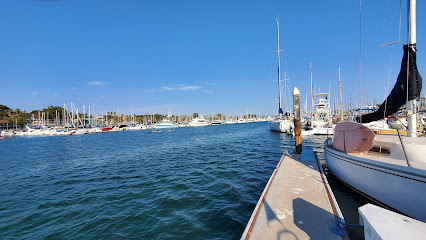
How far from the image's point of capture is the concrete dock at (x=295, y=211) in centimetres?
413

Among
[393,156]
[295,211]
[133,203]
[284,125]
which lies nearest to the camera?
[295,211]

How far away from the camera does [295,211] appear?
5078 millimetres

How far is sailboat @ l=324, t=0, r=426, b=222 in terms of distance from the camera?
4983 mm

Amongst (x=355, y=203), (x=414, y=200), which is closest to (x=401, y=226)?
(x=414, y=200)

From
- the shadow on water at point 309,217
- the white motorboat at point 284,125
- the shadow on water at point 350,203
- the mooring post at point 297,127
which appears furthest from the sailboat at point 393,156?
the white motorboat at point 284,125

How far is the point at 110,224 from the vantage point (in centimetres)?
636

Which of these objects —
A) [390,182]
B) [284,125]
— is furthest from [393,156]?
[284,125]

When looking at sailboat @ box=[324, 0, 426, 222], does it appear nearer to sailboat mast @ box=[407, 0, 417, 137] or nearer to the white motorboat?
sailboat mast @ box=[407, 0, 417, 137]

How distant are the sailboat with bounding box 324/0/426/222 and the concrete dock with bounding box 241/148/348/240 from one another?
4.47ft

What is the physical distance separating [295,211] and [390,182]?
3.08 meters

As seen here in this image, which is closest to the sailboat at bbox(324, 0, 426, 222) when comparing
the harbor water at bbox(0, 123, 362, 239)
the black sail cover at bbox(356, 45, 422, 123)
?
the black sail cover at bbox(356, 45, 422, 123)

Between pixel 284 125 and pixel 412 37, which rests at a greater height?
pixel 412 37

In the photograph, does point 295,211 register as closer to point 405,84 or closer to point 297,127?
point 405,84

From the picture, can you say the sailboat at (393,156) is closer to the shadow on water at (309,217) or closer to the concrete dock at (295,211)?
the concrete dock at (295,211)
